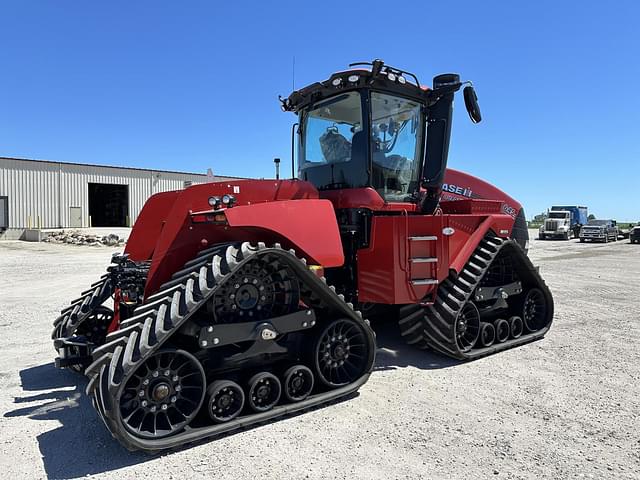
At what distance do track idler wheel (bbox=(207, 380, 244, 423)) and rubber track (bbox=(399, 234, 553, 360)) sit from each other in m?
2.54

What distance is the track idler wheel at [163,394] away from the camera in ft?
11.1

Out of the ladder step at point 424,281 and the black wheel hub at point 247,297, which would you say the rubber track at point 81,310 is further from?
the ladder step at point 424,281

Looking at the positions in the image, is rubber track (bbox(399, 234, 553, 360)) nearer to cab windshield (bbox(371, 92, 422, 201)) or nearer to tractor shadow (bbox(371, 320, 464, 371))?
tractor shadow (bbox(371, 320, 464, 371))

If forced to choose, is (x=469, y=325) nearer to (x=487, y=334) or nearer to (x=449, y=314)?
(x=487, y=334)

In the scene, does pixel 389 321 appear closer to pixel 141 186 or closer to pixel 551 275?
pixel 551 275

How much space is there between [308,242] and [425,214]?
7.21ft

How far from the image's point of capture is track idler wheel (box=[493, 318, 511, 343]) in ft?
20.1

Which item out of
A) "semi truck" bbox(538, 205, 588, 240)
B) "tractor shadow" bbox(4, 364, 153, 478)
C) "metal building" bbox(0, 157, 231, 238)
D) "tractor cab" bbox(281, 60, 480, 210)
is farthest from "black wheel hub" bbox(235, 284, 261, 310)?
"semi truck" bbox(538, 205, 588, 240)

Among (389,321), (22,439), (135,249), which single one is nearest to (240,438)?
(22,439)

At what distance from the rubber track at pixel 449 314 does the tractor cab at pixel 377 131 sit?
97 cm

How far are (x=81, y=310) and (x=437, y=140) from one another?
443 centimetres

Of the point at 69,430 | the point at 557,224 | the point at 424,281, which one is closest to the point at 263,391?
the point at 69,430

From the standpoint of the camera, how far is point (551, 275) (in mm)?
14812

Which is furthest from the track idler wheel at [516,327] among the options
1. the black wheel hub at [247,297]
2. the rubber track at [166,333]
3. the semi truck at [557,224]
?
the semi truck at [557,224]
